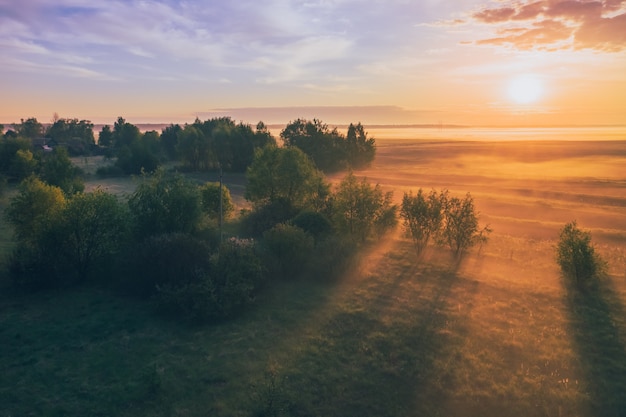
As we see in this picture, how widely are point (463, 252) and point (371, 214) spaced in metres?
10.6

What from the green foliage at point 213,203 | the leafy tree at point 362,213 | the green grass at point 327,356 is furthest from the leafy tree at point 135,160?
the green grass at point 327,356

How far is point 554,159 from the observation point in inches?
5349

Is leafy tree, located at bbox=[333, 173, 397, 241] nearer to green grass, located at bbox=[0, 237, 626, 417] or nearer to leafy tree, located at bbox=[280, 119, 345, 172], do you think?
green grass, located at bbox=[0, 237, 626, 417]

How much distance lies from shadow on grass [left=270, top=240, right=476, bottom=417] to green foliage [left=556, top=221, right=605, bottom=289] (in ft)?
26.5

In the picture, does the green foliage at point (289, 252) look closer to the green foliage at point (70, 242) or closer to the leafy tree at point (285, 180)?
the green foliage at point (70, 242)

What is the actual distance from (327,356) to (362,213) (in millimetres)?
25865

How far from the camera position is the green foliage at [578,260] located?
1292 inches

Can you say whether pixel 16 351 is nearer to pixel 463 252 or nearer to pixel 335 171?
pixel 463 252

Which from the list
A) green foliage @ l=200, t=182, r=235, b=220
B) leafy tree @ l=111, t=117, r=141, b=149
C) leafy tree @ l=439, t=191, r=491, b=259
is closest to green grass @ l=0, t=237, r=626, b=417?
leafy tree @ l=439, t=191, r=491, b=259

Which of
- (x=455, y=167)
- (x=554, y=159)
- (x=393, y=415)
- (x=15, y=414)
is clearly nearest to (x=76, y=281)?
(x=15, y=414)

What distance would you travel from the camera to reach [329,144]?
122m

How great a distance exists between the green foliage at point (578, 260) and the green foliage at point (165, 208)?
1308 inches

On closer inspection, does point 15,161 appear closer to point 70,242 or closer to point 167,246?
point 70,242

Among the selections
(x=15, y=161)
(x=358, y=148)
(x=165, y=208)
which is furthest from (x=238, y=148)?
(x=165, y=208)
